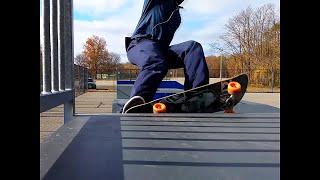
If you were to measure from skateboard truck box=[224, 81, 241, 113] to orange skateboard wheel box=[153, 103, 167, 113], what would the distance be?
56.1 inches

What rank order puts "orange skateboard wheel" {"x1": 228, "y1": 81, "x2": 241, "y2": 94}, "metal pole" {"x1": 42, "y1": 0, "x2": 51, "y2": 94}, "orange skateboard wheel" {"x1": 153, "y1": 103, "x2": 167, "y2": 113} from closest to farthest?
"metal pole" {"x1": 42, "y1": 0, "x2": 51, "y2": 94}
"orange skateboard wheel" {"x1": 153, "y1": 103, "x2": 167, "y2": 113}
"orange skateboard wheel" {"x1": 228, "y1": 81, "x2": 241, "y2": 94}

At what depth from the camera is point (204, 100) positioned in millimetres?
8789

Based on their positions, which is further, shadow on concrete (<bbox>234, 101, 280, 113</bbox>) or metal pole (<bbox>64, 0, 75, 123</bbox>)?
shadow on concrete (<bbox>234, 101, 280, 113</bbox>)

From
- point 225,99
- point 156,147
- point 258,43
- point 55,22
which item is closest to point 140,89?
point 225,99

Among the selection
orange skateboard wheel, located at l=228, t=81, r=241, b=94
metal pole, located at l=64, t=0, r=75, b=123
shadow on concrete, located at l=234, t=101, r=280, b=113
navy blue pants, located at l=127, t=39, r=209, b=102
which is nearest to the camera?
metal pole, located at l=64, t=0, r=75, b=123

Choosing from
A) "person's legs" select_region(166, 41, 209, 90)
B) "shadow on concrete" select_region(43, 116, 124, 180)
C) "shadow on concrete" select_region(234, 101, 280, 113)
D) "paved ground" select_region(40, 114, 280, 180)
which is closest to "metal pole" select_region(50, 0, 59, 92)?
"paved ground" select_region(40, 114, 280, 180)

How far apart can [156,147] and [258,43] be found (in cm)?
2771

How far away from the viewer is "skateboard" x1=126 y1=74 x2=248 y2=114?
8625mm

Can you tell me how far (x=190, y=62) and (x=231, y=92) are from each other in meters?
1.27

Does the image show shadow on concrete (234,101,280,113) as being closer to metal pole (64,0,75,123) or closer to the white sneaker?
the white sneaker

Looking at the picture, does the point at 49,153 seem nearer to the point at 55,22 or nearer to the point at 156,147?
the point at 156,147

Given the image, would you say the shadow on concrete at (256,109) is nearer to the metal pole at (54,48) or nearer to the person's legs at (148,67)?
the person's legs at (148,67)
